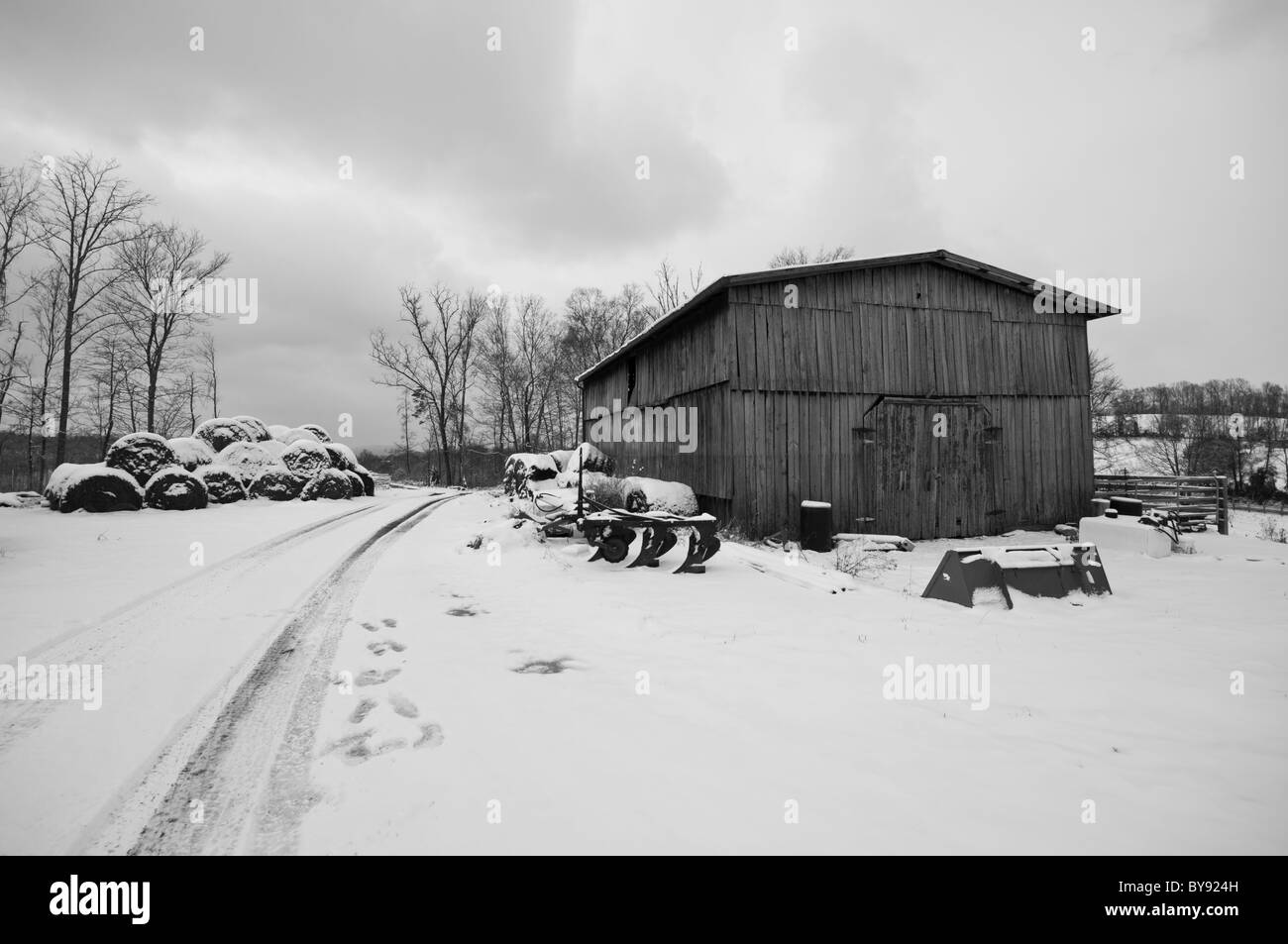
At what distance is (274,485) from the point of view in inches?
657

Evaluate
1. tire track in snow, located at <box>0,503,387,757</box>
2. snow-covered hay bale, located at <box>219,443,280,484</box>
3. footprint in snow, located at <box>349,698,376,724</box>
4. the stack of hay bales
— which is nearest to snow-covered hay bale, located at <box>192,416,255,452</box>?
the stack of hay bales

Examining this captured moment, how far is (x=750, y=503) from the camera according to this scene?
1225 centimetres

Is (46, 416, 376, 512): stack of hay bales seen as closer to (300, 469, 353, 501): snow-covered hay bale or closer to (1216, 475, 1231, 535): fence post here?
(300, 469, 353, 501): snow-covered hay bale

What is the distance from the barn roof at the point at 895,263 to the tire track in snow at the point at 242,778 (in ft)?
35.6

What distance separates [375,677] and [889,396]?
12793 millimetres

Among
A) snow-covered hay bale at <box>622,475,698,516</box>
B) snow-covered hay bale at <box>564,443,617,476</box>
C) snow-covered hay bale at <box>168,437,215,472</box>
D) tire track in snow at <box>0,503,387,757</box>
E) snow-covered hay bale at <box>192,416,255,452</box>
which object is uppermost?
snow-covered hay bale at <box>192,416,255,452</box>

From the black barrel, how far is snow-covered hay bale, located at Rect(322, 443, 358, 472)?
1704 cm

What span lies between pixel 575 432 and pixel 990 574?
3835 cm

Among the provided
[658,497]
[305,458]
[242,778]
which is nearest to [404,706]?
[242,778]

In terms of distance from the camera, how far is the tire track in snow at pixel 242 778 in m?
2.09

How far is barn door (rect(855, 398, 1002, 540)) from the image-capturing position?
13.1 metres

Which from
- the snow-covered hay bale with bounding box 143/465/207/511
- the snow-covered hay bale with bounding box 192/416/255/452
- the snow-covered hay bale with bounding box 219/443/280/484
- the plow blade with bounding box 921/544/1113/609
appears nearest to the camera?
the plow blade with bounding box 921/544/1113/609

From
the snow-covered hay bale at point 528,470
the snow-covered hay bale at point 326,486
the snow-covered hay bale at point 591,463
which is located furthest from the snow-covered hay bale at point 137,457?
the snow-covered hay bale at point 591,463
